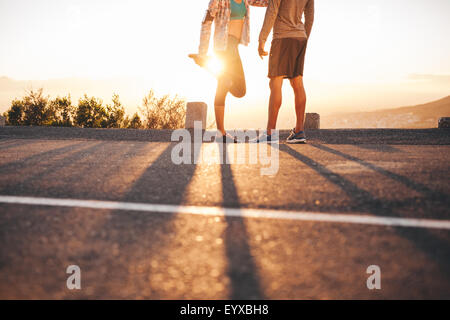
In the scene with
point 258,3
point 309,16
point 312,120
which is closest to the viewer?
point 309,16

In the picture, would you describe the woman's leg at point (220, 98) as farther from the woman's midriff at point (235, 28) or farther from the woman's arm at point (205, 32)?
the woman's midriff at point (235, 28)

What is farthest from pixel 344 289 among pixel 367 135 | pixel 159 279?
pixel 367 135

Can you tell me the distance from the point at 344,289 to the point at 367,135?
5210 millimetres

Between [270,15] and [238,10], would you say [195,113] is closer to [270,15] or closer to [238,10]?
[238,10]

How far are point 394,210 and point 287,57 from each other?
3.69m

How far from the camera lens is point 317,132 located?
21.4ft

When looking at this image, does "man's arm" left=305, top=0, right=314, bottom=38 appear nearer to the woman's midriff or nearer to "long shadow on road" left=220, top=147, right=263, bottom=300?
the woman's midriff

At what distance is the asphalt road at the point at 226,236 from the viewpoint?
1.23 m

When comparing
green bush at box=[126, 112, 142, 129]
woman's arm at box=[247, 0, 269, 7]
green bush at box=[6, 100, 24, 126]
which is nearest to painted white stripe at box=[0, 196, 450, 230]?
woman's arm at box=[247, 0, 269, 7]

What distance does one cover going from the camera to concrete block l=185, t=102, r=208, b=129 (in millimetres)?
8203

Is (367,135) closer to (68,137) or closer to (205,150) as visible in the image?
(205,150)

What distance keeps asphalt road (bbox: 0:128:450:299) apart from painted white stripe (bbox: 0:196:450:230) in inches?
2.1

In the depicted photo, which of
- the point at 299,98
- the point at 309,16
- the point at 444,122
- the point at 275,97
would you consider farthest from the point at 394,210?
the point at 444,122

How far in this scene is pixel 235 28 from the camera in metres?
5.62
